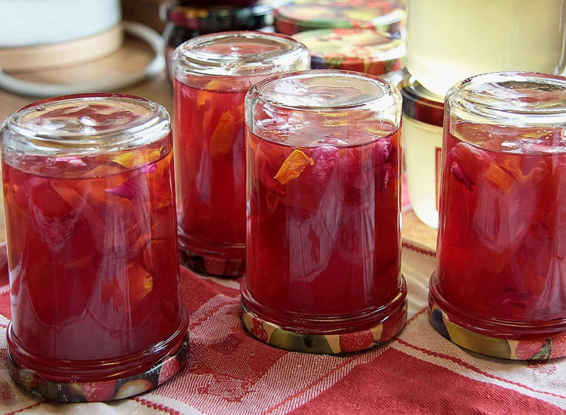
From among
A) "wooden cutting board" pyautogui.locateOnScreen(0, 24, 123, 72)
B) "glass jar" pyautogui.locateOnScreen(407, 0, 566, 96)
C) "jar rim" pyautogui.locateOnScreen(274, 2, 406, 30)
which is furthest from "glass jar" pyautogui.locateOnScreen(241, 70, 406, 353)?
"wooden cutting board" pyautogui.locateOnScreen(0, 24, 123, 72)

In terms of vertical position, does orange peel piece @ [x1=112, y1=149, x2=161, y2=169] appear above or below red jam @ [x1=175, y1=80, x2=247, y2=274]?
above

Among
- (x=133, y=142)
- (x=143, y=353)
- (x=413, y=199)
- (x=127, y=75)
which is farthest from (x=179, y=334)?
(x=127, y=75)

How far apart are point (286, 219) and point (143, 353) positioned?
146 millimetres

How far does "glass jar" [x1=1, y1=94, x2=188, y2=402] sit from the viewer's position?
0.59 metres

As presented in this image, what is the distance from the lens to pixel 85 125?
605mm

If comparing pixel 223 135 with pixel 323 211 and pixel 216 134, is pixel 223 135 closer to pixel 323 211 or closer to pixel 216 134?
pixel 216 134

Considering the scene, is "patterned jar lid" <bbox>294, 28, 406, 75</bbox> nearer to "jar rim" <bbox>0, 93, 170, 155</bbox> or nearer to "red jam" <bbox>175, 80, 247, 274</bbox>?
"red jam" <bbox>175, 80, 247, 274</bbox>

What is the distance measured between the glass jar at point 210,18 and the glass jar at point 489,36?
0.43 meters

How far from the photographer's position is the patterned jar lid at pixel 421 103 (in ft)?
2.69

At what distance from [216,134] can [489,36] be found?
10.1 inches

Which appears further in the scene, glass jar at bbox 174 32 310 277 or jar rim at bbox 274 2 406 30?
jar rim at bbox 274 2 406 30

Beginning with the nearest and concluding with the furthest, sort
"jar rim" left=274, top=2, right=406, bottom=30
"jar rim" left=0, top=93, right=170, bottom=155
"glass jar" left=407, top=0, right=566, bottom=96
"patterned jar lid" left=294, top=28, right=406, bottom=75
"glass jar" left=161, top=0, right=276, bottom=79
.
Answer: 1. "jar rim" left=0, top=93, right=170, bottom=155
2. "glass jar" left=407, top=0, right=566, bottom=96
3. "patterned jar lid" left=294, top=28, right=406, bottom=75
4. "jar rim" left=274, top=2, right=406, bottom=30
5. "glass jar" left=161, top=0, right=276, bottom=79

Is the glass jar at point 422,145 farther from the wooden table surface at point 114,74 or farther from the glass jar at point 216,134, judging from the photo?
the wooden table surface at point 114,74

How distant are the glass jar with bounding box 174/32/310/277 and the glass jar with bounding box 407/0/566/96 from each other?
121mm
